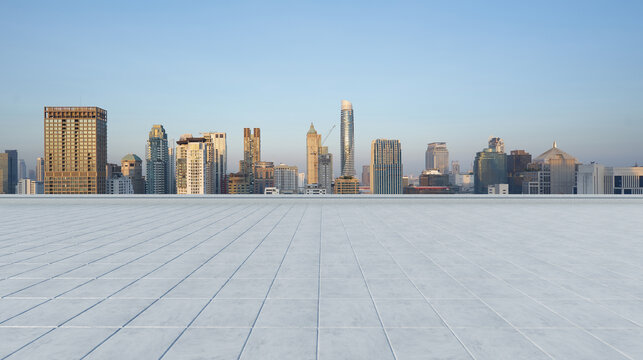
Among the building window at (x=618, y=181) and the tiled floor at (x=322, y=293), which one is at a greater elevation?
the building window at (x=618, y=181)

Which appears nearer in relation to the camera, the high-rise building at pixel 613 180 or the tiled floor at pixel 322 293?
the tiled floor at pixel 322 293

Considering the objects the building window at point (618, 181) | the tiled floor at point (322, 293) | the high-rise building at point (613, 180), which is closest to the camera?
the tiled floor at point (322, 293)

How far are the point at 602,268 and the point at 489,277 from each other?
240 cm

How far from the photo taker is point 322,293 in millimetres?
5598

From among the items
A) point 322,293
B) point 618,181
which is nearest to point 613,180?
point 618,181

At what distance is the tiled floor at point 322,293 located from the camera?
4.00 m

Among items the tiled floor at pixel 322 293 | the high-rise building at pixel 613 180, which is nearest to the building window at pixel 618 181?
the high-rise building at pixel 613 180

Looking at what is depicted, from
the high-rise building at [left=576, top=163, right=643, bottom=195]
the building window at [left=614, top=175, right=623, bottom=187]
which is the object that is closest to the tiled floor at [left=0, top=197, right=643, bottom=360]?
the high-rise building at [left=576, top=163, right=643, bottom=195]

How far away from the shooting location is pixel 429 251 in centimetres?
847

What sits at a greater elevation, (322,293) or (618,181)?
(618,181)

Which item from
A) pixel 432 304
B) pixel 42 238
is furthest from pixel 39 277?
pixel 432 304

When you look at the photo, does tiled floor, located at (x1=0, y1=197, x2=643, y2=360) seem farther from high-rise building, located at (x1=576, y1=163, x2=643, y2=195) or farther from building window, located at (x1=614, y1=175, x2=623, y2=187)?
building window, located at (x1=614, y1=175, x2=623, y2=187)

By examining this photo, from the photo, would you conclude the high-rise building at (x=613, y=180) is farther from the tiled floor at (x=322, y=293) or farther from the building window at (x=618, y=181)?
the tiled floor at (x=322, y=293)

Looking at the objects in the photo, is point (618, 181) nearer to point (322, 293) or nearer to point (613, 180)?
point (613, 180)
